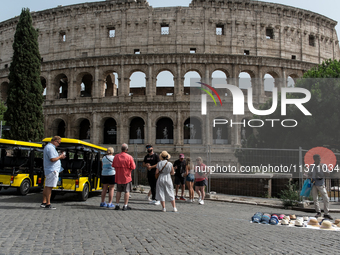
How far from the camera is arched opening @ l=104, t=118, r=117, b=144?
31109mm

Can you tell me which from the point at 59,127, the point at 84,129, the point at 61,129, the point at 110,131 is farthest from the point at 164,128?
the point at 59,127

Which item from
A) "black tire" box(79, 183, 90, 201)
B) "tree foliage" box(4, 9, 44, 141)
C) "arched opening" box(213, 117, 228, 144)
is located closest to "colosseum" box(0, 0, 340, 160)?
"arched opening" box(213, 117, 228, 144)

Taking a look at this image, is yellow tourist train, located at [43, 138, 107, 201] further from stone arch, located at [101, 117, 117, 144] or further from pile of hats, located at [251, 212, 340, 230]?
stone arch, located at [101, 117, 117, 144]

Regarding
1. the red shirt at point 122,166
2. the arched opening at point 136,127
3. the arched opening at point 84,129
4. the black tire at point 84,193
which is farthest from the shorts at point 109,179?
the arched opening at point 84,129

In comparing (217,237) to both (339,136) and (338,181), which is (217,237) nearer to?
(338,181)

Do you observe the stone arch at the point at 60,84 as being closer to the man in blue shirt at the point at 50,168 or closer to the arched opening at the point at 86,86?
the arched opening at the point at 86,86

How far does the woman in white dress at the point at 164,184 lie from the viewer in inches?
327

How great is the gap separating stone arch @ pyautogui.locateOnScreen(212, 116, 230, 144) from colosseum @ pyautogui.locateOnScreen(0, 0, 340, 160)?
0.32ft

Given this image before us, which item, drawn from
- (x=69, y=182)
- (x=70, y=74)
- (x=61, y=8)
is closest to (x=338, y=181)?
(x=69, y=182)

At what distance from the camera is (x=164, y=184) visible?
8430 mm

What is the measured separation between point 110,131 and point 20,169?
19345 millimetres

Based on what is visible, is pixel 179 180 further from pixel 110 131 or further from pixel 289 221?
pixel 110 131

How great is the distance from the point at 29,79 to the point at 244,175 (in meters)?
18.7

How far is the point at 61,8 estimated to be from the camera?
104 ft
